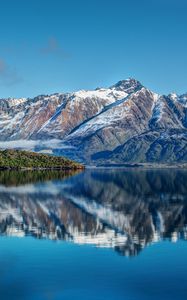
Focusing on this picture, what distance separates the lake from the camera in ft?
180

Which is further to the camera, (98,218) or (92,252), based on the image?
(98,218)

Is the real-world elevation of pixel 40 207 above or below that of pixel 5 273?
above

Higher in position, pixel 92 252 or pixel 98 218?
pixel 98 218

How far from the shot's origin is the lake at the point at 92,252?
180 ft

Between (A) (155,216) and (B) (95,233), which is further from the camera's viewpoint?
(A) (155,216)

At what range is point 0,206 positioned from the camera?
128m

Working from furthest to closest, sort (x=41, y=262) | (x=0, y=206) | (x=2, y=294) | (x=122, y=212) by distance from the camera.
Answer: (x=0, y=206) → (x=122, y=212) → (x=41, y=262) → (x=2, y=294)

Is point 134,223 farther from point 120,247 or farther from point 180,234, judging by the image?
point 120,247

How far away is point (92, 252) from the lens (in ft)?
238

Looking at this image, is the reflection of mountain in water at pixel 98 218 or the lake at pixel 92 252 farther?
the reflection of mountain in water at pixel 98 218

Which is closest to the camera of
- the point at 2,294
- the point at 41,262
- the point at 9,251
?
the point at 2,294

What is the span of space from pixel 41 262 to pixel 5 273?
6801mm

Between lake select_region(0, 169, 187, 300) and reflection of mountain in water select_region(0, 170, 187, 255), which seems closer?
lake select_region(0, 169, 187, 300)

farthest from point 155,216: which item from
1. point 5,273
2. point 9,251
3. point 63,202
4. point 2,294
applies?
point 2,294
